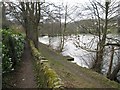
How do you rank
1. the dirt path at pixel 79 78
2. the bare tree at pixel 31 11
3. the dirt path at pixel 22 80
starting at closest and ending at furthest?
the dirt path at pixel 22 80, the dirt path at pixel 79 78, the bare tree at pixel 31 11

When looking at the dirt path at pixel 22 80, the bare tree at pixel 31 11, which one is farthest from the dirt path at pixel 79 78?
the bare tree at pixel 31 11

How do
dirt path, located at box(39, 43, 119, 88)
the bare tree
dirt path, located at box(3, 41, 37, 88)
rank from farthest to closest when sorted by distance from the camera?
the bare tree
dirt path, located at box(39, 43, 119, 88)
dirt path, located at box(3, 41, 37, 88)

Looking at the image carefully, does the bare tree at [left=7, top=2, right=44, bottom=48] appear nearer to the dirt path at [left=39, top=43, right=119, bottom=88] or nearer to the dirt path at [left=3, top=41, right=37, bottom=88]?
the dirt path at [left=39, top=43, right=119, bottom=88]

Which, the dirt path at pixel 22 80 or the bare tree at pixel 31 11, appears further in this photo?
the bare tree at pixel 31 11

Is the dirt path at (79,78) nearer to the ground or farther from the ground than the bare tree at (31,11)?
nearer to the ground

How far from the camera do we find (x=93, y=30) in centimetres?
2091

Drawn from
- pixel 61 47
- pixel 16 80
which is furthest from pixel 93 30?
pixel 61 47

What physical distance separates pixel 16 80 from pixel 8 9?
64.2ft

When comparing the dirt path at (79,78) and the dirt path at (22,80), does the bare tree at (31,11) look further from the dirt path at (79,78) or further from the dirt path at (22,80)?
the dirt path at (22,80)

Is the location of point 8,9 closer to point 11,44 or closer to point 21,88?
point 11,44

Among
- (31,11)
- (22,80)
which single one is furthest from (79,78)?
(31,11)

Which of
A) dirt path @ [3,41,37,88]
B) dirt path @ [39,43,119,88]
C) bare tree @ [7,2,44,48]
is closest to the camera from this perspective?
dirt path @ [3,41,37,88]

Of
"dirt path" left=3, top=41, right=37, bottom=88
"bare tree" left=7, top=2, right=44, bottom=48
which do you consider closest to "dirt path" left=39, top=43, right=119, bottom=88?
"dirt path" left=3, top=41, right=37, bottom=88

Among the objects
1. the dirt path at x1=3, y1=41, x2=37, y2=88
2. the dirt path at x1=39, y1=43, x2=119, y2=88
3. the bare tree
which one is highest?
the bare tree
